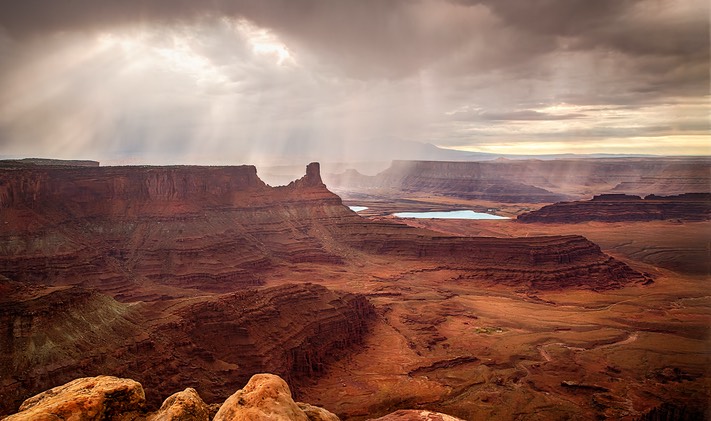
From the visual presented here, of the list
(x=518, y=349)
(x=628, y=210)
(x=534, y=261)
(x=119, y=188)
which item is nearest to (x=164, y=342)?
(x=518, y=349)

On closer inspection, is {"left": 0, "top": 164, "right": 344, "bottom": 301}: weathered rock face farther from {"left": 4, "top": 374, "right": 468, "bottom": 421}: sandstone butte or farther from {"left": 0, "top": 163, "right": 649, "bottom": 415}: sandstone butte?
{"left": 4, "top": 374, "right": 468, "bottom": 421}: sandstone butte

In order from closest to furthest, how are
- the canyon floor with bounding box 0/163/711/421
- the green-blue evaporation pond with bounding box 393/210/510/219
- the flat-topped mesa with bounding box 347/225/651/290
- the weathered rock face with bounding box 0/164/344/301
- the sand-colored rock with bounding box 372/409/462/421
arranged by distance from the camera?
the sand-colored rock with bounding box 372/409/462/421, the canyon floor with bounding box 0/163/711/421, the weathered rock face with bounding box 0/164/344/301, the flat-topped mesa with bounding box 347/225/651/290, the green-blue evaporation pond with bounding box 393/210/510/219

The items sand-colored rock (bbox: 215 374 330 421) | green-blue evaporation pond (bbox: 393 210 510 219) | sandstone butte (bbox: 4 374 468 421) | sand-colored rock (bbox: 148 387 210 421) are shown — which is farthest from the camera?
green-blue evaporation pond (bbox: 393 210 510 219)

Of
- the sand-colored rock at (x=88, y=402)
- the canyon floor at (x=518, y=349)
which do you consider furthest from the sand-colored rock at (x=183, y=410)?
the canyon floor at (x=518, y=349)

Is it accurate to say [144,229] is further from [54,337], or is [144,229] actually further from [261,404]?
[261,404]

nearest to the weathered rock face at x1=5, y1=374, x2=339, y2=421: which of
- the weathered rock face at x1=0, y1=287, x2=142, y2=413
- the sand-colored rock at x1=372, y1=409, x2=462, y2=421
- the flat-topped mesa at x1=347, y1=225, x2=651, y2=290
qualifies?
the sand-colored rock at x1=372, y1=409, x2=462, y2=421

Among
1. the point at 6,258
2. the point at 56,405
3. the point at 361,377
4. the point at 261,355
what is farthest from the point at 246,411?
the point at 6,258
